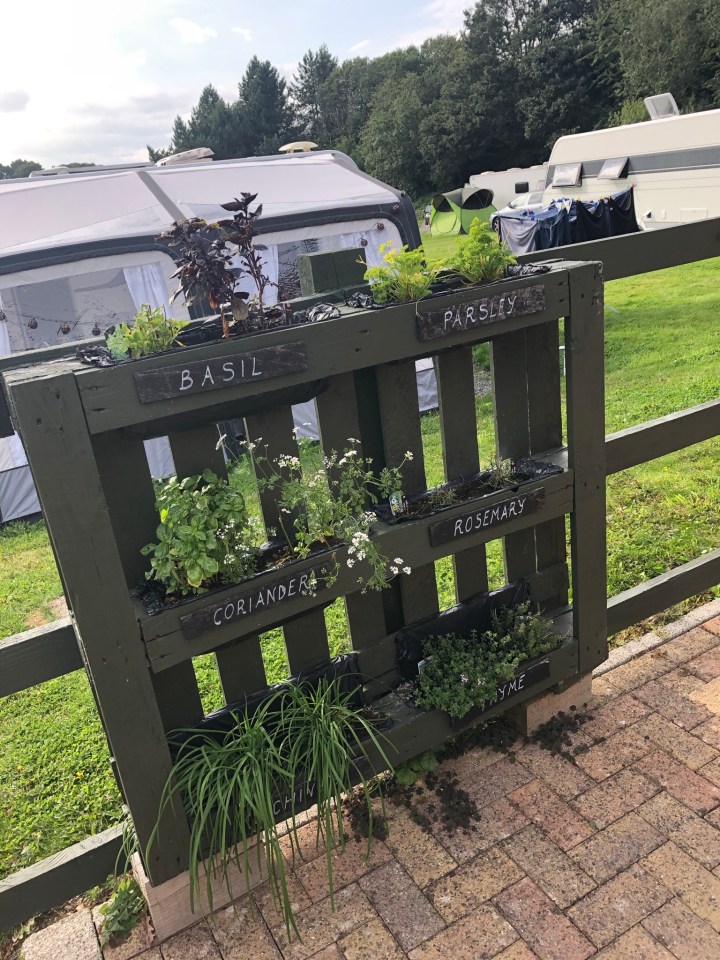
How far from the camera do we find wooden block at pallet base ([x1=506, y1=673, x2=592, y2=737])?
2812 millimetres

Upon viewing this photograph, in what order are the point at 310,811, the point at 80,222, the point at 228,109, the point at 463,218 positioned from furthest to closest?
the point at 228,109 → the point at 463,218 → the point at 80,222 → the point at 310,811

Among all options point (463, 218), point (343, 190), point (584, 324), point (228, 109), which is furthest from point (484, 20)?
point (584, 324)

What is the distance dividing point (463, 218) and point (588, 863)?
77.2ft

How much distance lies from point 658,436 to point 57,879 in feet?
8.75

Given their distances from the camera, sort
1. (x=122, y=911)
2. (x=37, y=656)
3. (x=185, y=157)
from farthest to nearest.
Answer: (x=185, y=157) → (x=122, y=911) → (x=37, y=656)

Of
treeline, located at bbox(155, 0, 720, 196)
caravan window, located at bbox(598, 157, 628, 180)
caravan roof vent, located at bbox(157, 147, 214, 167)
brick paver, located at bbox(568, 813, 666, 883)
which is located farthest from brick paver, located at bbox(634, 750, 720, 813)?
treeline, located at bbox(155, 0, 720, 196)

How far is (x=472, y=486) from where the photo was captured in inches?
98.9

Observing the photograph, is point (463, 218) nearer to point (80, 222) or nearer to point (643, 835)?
point (80, 222)

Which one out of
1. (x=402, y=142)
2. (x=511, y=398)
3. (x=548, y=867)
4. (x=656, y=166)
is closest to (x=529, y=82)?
(x=402, y=142)

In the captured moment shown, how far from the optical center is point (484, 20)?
4100 cm

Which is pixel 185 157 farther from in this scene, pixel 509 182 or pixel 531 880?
pixel 509 182

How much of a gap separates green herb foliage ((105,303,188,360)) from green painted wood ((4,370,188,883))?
182 millimetres

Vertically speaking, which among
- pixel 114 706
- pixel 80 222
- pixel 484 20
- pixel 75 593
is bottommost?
pixel 114 706

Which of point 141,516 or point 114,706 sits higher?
point 141,516
